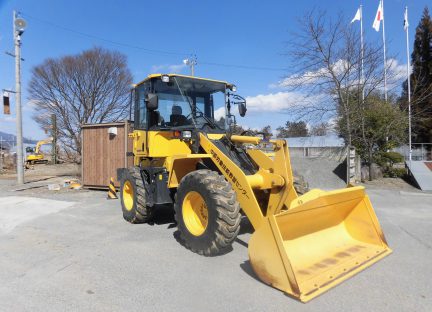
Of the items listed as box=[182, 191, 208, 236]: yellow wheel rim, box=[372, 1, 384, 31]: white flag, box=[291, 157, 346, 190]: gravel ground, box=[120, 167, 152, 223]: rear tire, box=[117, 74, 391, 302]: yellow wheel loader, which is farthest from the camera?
box=[372, 1, 384, 31]: white flag

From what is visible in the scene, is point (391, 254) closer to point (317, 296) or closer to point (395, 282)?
point (395, 282)

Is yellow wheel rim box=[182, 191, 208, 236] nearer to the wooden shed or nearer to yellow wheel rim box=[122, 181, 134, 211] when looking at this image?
yellow wheel rim box=[122, 181, 134, 211]

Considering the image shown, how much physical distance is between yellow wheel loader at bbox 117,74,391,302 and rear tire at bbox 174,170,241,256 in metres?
0.01

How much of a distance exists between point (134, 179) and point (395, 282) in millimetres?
4739

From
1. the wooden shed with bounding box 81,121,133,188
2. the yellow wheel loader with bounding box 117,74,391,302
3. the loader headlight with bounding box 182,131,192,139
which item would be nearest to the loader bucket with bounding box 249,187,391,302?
the yellow wheel loader with bounding box 117,74,391,302

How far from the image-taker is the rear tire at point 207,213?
4.59m

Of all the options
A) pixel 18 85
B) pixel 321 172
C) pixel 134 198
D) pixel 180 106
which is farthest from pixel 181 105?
pixel 18 85

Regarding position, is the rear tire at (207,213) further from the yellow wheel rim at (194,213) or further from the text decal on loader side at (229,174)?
the text decal on loader side at (229,174)

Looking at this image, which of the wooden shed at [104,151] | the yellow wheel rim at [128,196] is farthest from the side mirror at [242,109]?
the wooden shed at [104,151]

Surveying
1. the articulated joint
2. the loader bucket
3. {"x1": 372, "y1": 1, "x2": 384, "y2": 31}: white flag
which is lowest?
the loader bucket

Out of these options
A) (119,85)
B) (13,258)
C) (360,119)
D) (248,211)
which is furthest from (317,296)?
(119,85)

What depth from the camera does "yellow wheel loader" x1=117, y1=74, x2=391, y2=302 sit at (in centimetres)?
397

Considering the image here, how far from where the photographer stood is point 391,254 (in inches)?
203

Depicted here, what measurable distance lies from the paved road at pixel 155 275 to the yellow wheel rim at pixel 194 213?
0.40 meters
